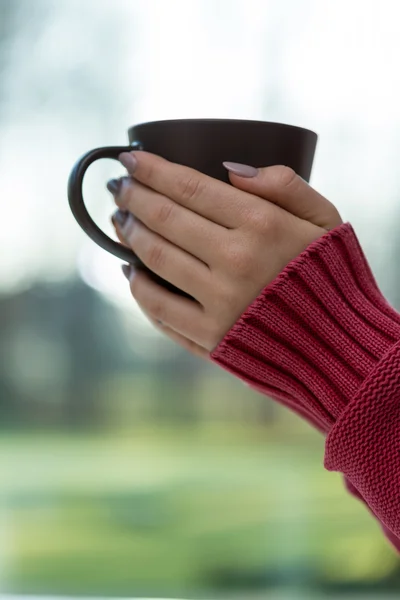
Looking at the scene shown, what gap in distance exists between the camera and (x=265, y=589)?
109 cm

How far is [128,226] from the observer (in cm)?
46

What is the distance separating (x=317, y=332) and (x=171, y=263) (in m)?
0.11

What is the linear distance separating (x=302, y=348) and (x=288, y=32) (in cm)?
72

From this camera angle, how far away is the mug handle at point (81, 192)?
41 centimetres

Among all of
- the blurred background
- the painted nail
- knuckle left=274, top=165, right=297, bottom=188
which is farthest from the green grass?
knuckle left=274, top=165, right=297, bottom=188

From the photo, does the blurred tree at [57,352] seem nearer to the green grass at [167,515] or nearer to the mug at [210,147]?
the green grass at [167,515]

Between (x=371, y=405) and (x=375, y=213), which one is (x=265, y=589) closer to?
(x=375, y=213)

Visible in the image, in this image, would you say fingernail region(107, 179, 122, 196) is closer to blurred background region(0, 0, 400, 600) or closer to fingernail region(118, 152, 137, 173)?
fingernail region(118, 152, 137, 173)

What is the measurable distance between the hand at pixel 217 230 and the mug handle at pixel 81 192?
0.01m

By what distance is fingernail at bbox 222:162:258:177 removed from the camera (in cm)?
41

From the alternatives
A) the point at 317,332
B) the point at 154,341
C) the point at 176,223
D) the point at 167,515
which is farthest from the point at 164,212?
the point at 167,515

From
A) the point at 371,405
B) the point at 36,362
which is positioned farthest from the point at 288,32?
the point at 371,405

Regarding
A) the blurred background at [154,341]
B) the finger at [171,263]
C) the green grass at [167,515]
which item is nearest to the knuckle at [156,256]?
the finger at [171,263]

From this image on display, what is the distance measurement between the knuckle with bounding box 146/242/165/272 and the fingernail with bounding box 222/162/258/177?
0.23 ft
